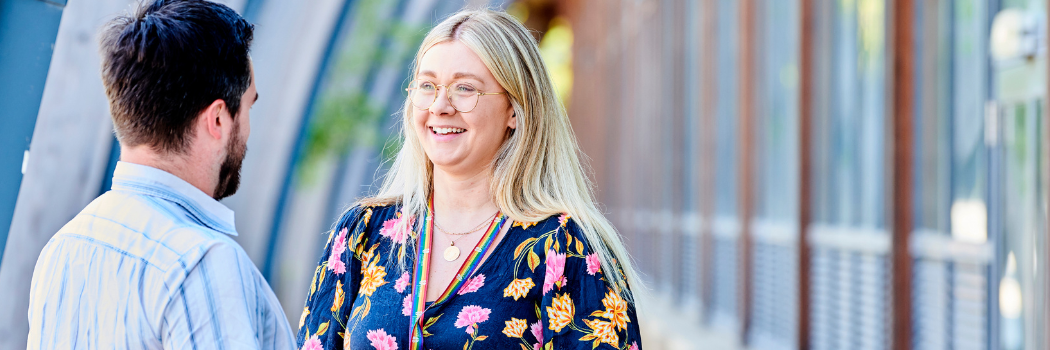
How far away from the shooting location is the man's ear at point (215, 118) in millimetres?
1873

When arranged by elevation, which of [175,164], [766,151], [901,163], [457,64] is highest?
[766,151]

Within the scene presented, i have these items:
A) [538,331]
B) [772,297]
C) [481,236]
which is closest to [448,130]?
[481,236]

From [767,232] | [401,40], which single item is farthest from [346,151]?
[767,232]

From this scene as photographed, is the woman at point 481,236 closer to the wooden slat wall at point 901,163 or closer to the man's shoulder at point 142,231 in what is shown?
the man's shoulder at point 142,231

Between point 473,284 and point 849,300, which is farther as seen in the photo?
point 849,300

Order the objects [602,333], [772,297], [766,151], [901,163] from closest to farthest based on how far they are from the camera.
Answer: [602,333]
[901,163]
[772,297]
[766,151]

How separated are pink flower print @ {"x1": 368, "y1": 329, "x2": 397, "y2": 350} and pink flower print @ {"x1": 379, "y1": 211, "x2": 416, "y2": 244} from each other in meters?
0.20

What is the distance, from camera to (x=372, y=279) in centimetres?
194

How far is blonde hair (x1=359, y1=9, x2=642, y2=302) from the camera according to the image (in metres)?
1.93

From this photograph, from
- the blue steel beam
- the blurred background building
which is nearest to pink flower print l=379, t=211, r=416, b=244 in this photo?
the blurred background building

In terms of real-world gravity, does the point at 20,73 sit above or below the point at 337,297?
above

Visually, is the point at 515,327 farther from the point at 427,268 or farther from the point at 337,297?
the point at 337,297

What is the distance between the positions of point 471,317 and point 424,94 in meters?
0.46

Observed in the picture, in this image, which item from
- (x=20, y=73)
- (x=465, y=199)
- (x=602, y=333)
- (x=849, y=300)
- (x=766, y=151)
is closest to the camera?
(x=602, y=333)
